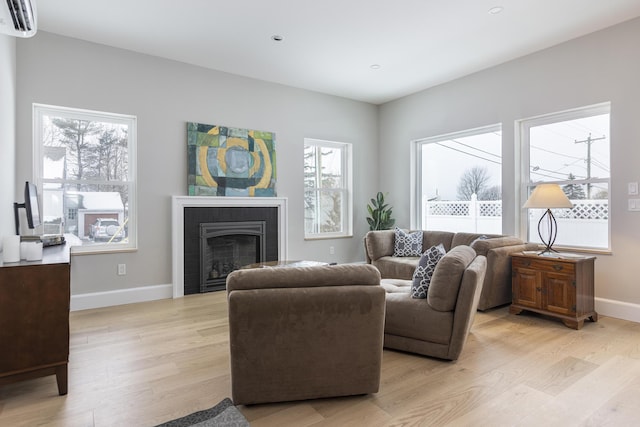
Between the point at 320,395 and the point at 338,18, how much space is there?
317 cm

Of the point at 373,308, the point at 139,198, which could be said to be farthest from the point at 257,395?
the point at 139,198

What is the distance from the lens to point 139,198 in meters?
4.19

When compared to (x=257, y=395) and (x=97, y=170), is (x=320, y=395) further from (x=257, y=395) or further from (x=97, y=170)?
(x=97, y=170)

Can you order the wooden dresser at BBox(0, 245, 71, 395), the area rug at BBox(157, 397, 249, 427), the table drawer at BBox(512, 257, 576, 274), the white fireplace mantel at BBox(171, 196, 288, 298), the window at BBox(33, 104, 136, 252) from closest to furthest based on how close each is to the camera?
1. the area rug at BBox(157, 397, 249, 427)
2. the wooden dresser at BBox(0, 245, 71, 395)
3. the table drawer at BBox(512, 257, 576, 274)
4. the window at BBox(33, 104, 136, 252)
5. the white fireplace mantel at BBox(171, 196, 288, 298)

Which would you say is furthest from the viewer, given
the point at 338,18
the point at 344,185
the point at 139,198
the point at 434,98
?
the point at 344,185

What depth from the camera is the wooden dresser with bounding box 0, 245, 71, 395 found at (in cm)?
200

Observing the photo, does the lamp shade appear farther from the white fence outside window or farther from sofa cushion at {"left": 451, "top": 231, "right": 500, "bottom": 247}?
sofa cushion at {"left": 451, "top": 231, "right": 500, "bottom": 247}

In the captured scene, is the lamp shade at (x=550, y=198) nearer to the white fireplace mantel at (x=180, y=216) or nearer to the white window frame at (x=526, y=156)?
the white window frame at (x=526, y=156)

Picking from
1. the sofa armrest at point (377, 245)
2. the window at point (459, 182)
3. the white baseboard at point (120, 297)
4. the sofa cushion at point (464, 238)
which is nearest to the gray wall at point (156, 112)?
the white baseboard at point (120, 297)

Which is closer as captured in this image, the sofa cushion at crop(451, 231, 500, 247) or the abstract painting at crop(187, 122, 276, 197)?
the sofa cushion at crop(451, 231, 500, 247)

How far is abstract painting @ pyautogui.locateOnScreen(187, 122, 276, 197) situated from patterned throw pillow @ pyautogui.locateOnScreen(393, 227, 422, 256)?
6.12 feet

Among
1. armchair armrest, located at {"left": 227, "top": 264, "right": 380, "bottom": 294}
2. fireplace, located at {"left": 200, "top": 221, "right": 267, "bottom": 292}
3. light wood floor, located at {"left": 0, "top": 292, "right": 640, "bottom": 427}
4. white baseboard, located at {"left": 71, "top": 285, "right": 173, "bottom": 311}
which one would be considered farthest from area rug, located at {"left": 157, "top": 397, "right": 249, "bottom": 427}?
fireplace, located at {"left": 200, "top": 221, "right": 267, "bottom": 292}

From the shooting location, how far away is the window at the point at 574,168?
12.3 feet

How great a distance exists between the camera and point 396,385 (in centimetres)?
219
